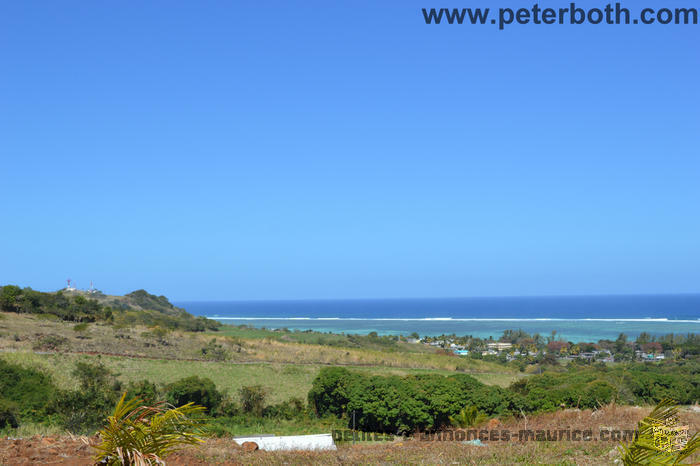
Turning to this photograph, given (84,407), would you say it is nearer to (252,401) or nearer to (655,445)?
(252,401)

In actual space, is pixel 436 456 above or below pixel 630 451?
below

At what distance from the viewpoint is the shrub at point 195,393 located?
2144cm

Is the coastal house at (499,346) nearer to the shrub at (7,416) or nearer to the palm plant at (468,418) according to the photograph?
the palm plant at (468,418)

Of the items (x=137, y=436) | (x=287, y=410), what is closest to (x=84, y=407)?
(x=287, y=410)

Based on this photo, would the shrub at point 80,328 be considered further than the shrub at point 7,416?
Yes

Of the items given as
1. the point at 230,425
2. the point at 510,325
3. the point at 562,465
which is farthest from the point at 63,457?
the point at 510,325

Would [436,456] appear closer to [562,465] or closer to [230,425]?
[562,465]

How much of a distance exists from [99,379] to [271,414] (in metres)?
6.89

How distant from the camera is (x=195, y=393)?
21562mm

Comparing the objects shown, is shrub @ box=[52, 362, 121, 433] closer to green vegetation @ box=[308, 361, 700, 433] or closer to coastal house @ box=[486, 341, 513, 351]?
green vegetation @ box=[308, 361, 700, 433]

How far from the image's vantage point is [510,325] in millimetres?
118688

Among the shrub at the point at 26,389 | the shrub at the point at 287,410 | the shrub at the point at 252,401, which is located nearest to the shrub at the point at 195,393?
the shrub at the point at 252,401

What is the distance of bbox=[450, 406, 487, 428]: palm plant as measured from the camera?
694 inches

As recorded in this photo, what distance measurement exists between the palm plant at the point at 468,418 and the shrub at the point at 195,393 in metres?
8.86
